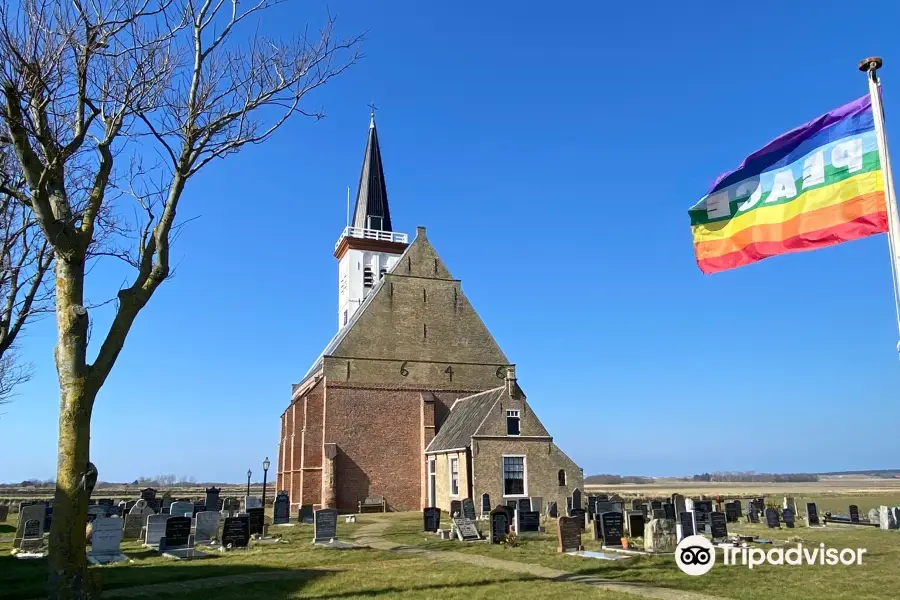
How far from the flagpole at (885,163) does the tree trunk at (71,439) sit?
33.1 feet

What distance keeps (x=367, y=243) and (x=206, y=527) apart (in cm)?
3263

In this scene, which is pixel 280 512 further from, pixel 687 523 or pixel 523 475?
pixel 687 523

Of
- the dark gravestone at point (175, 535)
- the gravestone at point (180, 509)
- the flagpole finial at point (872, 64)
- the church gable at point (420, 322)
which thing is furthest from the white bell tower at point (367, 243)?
the flagpole finial at point (872, 64)

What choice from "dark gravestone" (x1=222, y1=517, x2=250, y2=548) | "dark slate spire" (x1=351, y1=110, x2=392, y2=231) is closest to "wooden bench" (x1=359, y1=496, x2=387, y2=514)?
"dark gravestone" (x1=222, y1=517, x2=250, y2=548)

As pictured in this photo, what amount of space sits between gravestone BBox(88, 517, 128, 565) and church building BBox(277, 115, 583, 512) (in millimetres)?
15027

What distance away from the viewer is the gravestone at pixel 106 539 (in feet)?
53.1

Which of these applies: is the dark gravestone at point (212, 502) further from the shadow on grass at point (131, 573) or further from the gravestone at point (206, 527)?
the shadow on grass at point (131, 573)

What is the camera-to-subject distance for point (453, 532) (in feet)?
63.1

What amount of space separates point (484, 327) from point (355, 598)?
92.3 ft

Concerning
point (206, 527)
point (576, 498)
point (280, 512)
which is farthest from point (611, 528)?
point (280, 512)

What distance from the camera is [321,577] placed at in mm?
12531

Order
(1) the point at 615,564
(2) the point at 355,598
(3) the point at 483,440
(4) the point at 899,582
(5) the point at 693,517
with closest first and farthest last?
(2) the point at 355,598 < (4) the point at 899,582 < (1) the point at 615,564 < (5) the point at 693,517 < (3) the point at 483,440

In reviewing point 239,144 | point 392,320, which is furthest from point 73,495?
point 392,320

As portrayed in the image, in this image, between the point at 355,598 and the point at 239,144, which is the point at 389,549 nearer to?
the point at 355,598
